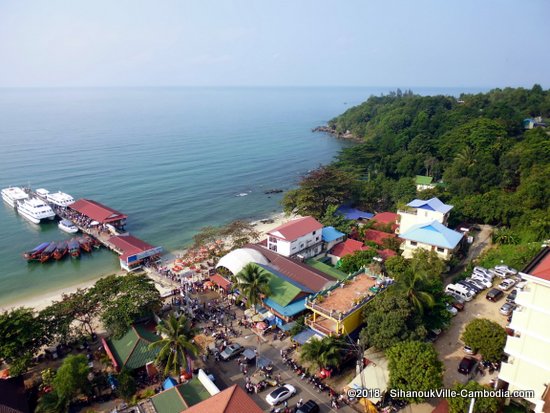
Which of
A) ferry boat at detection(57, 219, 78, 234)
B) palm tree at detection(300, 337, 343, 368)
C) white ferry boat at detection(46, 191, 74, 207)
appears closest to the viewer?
palm tree at detection(300, 337, 343, 368)

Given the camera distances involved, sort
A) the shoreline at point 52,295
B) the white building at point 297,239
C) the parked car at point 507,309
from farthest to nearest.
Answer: the white building at point 297,239, the shoreline at point 52,295, the parked car at point 507,309

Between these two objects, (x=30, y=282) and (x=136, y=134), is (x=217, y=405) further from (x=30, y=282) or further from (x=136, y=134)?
(x=136, y=134)

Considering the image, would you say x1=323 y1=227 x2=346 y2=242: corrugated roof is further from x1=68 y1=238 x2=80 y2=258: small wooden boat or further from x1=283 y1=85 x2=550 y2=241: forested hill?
x1=68 y1=238 x2=80 y2=258: small wooden boat

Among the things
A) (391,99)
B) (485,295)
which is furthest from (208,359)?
(391,99)

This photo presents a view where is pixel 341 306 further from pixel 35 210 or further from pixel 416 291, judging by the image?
pixel 35 210

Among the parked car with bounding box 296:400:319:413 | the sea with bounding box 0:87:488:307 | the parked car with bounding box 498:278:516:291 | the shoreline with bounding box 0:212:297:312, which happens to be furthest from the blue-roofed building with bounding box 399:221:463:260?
the sea with bounding box 0:87:488:307

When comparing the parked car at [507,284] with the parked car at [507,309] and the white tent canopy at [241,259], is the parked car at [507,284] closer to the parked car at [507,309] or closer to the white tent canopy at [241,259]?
the parked car at [507,309]

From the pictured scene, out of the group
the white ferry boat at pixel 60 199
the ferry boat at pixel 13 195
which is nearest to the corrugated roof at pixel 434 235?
the white ferry boat at pixel 60 199

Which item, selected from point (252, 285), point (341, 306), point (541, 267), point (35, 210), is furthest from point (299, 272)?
point (35, 210)
